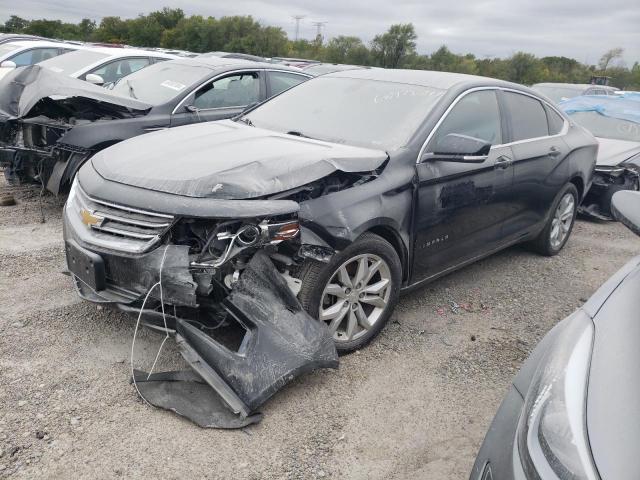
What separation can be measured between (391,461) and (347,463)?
0.21 meters

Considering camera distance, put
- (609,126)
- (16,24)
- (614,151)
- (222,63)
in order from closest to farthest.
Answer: (222,63), (614,151), (609,126), (16,24)

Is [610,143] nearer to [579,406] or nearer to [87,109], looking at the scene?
[87,109]

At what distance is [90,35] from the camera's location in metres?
49.4

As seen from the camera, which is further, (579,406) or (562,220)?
(562,220)

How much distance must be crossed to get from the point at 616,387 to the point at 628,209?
1.08 meters

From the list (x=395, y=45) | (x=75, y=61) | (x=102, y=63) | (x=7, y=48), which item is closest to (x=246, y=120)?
(x=102, y=63)

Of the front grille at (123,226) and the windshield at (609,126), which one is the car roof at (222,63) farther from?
the windshield at (609,126)

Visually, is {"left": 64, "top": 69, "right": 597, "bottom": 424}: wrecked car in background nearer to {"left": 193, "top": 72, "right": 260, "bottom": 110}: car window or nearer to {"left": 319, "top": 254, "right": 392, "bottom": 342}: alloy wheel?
{"left": 319, "top": 254, "right": 392, "bottom": 342}: alloy wheel

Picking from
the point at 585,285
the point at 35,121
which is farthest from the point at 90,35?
the point at 585,285

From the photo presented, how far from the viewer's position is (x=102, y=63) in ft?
26.9

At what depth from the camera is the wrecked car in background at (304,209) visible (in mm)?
2756

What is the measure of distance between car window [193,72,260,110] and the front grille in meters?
3.34

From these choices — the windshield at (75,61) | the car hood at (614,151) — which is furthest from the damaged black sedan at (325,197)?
the windshield at (75,61)

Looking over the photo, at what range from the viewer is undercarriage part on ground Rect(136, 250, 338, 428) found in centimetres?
271
